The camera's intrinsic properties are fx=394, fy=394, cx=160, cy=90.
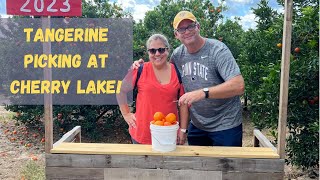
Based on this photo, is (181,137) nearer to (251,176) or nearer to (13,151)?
(251,176)

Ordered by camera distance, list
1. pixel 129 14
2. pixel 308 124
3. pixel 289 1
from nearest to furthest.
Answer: pixel 289 1, pixel 308 124, pixel 129 14

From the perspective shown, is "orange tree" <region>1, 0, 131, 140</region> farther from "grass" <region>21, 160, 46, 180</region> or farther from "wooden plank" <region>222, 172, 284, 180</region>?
"wooden plank" <region>222, 172, 284, 180</region>

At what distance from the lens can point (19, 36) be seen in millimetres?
8602

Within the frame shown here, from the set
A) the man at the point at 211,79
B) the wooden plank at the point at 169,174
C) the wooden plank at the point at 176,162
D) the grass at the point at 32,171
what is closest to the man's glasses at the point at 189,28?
the man at the point at 211,79

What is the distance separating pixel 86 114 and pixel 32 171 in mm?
2344

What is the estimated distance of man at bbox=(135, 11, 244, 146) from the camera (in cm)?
331

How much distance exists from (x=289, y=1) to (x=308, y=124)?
247 cm

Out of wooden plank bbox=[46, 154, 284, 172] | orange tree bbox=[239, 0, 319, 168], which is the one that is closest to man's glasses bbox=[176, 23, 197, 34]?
wooden plank bbox=[46, 154, 284, 172]

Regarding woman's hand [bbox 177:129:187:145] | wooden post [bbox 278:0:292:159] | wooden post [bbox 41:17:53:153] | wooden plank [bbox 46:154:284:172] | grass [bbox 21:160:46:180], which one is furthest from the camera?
grass [bbox 21:160:46:180]

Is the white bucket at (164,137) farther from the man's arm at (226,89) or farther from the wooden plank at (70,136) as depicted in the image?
the wooden plank at (70,136)

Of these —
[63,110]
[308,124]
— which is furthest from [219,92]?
[63,110]

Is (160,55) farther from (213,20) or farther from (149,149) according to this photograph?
(213,20)

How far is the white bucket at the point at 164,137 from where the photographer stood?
10.3 feet

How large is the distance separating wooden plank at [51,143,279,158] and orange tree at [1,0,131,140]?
5304mm
